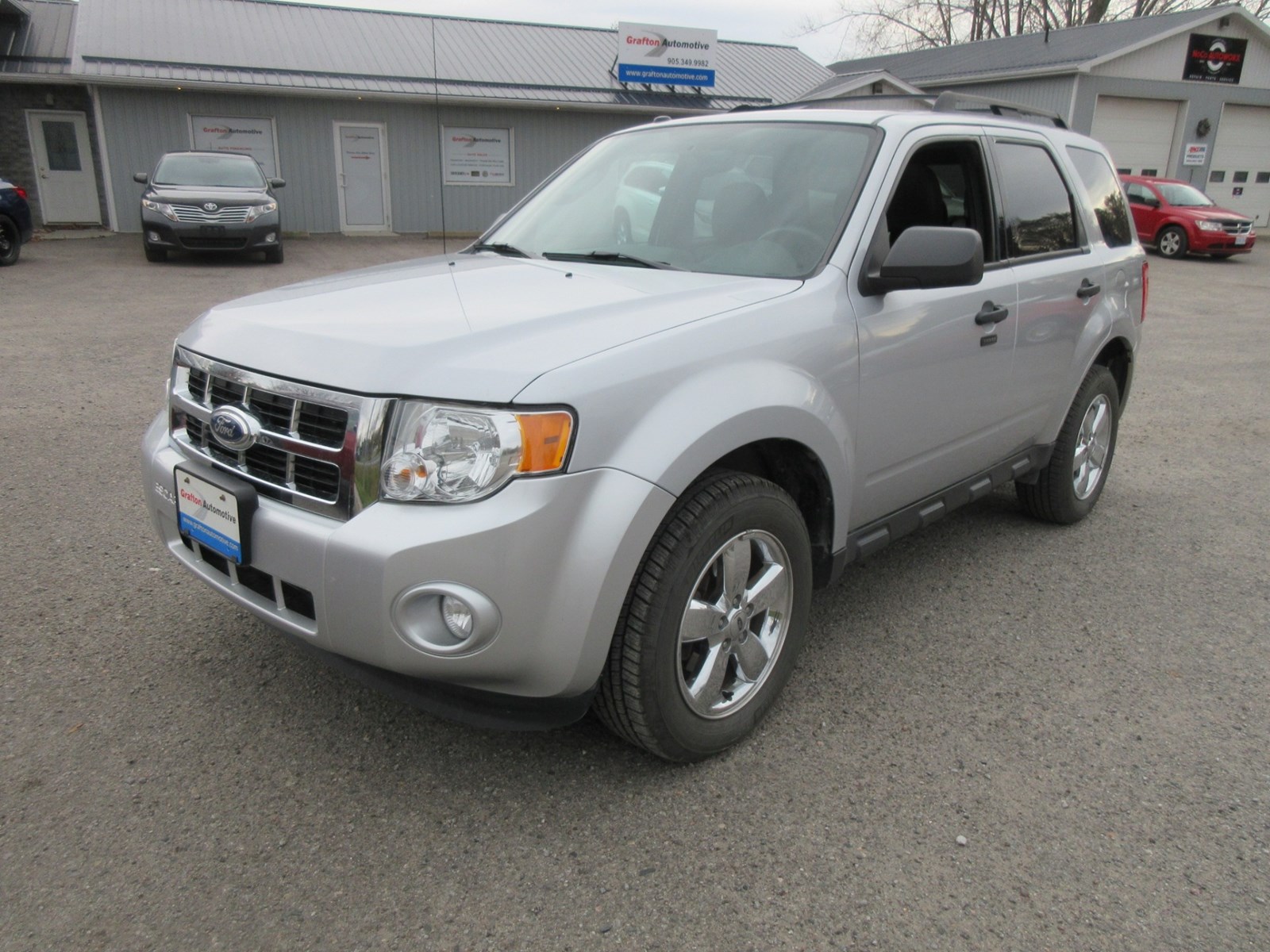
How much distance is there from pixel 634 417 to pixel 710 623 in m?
0.67

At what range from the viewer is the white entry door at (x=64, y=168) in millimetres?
19766

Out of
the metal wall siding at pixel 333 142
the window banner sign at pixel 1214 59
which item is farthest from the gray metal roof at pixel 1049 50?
the metal wall siding at pixel 333 142

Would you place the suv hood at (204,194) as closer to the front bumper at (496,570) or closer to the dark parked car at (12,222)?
the dark parked car at (12,222)

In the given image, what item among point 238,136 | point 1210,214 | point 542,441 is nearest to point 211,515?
point 542,441

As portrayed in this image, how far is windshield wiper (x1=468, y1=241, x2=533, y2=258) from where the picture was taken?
358 centimetres

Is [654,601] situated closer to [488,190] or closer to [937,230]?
[937,230]

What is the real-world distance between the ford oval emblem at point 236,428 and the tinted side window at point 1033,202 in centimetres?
290

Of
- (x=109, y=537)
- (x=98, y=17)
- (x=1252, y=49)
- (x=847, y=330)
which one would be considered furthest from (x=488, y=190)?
(x=1252, y=49)

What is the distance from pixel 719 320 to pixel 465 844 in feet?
4.91

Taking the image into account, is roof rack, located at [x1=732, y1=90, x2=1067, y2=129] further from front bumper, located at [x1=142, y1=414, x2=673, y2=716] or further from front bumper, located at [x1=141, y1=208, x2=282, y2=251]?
front bumper, located at [x1=141, y1=208, x2=282, y2=251]

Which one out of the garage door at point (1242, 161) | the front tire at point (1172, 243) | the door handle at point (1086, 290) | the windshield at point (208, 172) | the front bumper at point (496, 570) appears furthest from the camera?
the garage door at point (1242, 161)

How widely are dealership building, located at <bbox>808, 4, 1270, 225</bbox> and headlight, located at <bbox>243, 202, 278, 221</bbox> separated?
15029 mm

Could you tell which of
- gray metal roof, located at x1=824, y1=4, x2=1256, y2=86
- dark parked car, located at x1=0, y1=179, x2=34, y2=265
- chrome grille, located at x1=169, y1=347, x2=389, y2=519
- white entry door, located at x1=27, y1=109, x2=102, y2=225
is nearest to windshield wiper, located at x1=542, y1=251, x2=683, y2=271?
chrome grille, located at x1=169, y1=347, x2=389, y2=519

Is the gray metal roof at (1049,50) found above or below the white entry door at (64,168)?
above
